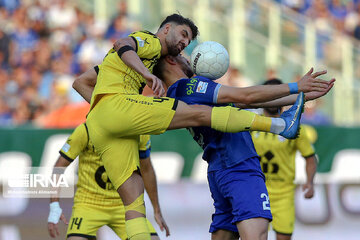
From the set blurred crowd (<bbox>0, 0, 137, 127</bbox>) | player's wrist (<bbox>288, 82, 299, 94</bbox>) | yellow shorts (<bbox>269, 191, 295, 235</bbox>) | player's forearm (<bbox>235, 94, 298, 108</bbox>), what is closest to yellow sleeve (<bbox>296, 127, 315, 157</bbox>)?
yellow shorts (<bbox>269, 191, 295, 235</bbox>)

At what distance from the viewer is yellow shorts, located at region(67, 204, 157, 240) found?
6.25 meters

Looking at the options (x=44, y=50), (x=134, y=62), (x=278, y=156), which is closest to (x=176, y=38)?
(x=134, y=62)

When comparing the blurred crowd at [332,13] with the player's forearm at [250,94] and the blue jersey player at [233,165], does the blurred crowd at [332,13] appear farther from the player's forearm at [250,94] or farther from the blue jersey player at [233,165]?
the player's forearm at [250,94]

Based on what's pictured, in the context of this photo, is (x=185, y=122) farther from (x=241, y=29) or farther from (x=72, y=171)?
(x=241, y=29)

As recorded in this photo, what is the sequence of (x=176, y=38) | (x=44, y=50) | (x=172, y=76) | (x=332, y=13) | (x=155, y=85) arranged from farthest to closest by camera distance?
(x=332, y=13), (x=44, y=50), (x=172, y=76), (x=176, y=38), (x=155, y=85)

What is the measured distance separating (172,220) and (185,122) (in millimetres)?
4495

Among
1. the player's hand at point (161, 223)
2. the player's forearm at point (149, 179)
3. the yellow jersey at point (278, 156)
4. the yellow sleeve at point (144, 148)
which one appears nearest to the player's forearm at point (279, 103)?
the yellow sleeve at point (144, 148)

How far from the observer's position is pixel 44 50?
1509cm

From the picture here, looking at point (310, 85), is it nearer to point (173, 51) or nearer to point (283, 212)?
point (173, 51)

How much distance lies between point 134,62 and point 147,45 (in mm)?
381

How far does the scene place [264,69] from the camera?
536 inches

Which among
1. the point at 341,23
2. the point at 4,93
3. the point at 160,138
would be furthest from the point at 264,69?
the point at 4,93

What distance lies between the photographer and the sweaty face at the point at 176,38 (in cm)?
588

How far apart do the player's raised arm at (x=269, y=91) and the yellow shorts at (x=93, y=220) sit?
1675mm
